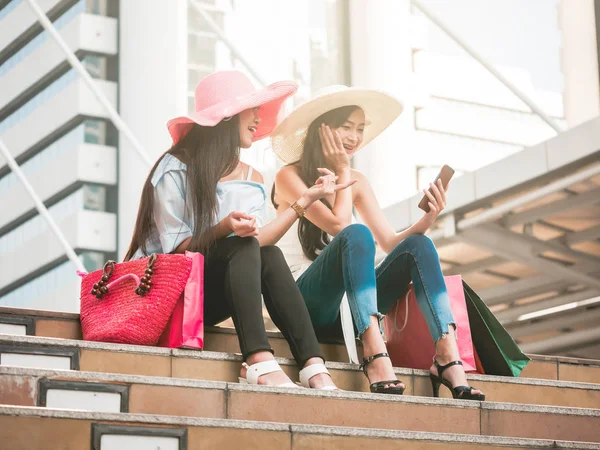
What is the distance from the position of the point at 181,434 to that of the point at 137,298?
41.8 inches

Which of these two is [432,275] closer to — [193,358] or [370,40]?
[193,358]

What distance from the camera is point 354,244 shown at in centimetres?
395

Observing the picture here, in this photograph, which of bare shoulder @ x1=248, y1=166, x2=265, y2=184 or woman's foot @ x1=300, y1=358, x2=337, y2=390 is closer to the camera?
woman's foot @ x1=300, y1=358, x2=337, y2=390

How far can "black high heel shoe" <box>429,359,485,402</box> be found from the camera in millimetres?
3887

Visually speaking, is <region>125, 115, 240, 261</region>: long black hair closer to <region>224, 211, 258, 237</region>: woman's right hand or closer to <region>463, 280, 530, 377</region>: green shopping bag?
<region>224, 211, 258, 237</region>: woman's right hand

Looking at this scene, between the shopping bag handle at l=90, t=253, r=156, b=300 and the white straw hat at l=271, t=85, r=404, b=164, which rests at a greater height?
the white straw hat at l=271, t=85, r=404, b=164

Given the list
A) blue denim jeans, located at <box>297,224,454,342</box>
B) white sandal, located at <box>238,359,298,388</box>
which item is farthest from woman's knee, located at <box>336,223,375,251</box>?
white sandal, located at <box>238,359,298,388</box>

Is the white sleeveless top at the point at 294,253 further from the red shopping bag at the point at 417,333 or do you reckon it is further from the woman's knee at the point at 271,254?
the woman's knee at the point at 271,254

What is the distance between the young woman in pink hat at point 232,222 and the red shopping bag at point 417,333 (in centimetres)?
58

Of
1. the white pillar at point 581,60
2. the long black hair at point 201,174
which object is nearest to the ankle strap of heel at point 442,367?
the long black hair at point 201,174

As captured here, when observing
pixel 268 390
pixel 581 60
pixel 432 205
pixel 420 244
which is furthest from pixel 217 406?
pixel 581 60

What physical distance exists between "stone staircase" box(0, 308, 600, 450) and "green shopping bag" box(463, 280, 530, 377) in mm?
158

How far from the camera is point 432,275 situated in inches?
161

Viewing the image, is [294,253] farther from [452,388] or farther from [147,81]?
[147,81]
